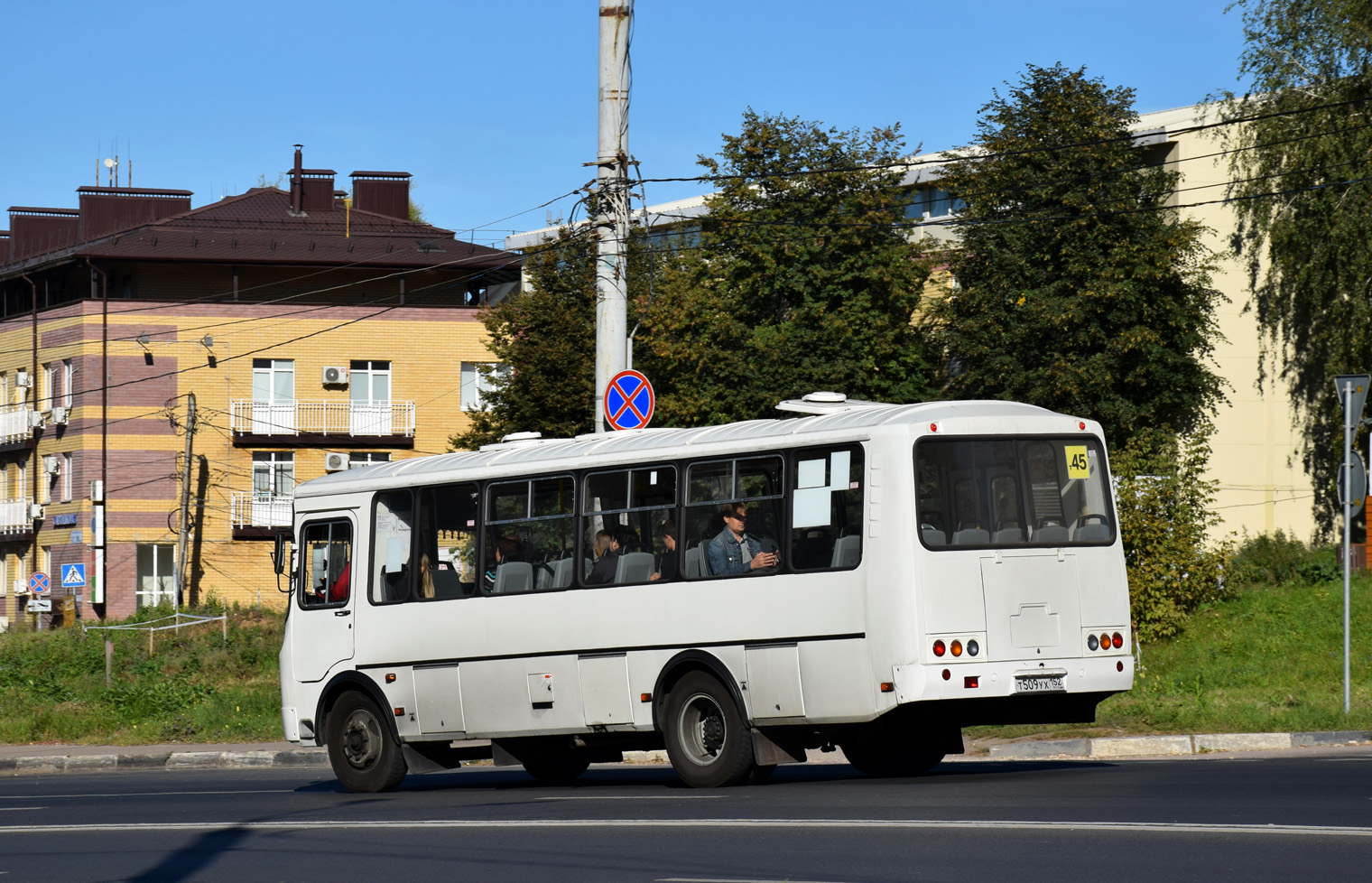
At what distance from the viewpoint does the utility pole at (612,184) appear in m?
20.8

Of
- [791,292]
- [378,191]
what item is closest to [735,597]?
[791,292]

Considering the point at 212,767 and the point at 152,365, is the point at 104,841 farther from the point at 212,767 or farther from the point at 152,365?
the point at 152,365

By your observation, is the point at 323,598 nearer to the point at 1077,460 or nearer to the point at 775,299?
the point at 1077,460

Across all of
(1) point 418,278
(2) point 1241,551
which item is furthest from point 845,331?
(1) point 418,278

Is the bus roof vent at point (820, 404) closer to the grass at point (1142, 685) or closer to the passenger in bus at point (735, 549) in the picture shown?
the passenger in bus at point (735, 549)

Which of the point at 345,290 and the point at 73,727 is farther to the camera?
the point at 345,290

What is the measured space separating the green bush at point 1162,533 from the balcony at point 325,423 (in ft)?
125

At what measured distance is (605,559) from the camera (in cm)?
1502

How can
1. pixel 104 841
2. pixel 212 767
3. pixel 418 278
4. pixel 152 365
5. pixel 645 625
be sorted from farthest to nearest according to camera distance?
pixel 418 278, pixel 152 365, pixel 212 767, pixel 645 625, pixel 104 841

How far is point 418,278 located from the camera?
6506 cm

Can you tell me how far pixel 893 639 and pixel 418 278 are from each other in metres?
53.9

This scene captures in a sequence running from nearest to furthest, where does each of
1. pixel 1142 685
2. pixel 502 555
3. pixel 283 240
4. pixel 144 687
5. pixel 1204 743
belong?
pixel 502 555, pixel 1204 743, pixel 1142 685, pixel 144 687, pixel 283 240

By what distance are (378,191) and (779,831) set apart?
61.2 m

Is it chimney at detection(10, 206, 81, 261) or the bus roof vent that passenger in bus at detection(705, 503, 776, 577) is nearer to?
the bus roof vent
